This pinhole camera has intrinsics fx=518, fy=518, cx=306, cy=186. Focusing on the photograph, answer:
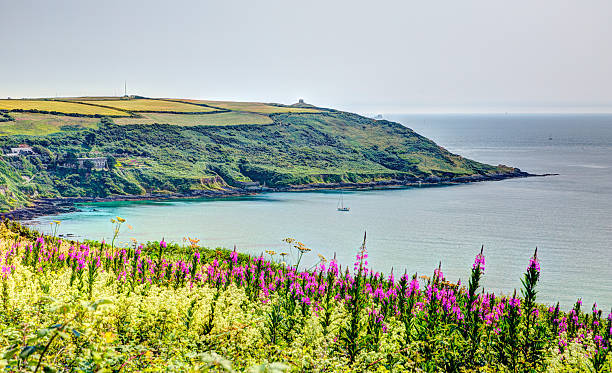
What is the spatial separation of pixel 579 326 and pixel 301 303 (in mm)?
10519

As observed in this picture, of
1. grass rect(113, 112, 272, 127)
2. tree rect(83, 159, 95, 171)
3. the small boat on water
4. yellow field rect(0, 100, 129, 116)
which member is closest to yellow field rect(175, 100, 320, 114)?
grass rect(113, 112, 272, 127)

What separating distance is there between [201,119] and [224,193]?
57719 mm

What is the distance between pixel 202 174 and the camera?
4392 inches

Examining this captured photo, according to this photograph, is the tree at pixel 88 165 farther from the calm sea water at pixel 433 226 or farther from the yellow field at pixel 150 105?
the yellow field at pixel 150 105

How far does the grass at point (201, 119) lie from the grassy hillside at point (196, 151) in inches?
12.8

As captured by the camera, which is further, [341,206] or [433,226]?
[341,206]

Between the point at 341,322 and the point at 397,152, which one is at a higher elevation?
the point at 397,152

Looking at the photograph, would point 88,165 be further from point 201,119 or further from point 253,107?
point 253,107

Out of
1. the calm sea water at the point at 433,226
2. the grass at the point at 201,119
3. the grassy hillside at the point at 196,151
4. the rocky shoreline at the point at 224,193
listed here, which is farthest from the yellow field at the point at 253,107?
the calm sea water at the point at 433,226

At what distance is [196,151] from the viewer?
416ft

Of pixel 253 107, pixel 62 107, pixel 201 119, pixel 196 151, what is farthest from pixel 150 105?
pixel 196 151

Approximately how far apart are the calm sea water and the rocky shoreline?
4.25 meters

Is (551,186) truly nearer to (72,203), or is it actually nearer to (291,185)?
(291,185)

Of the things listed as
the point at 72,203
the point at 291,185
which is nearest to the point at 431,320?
the point at 72,203
